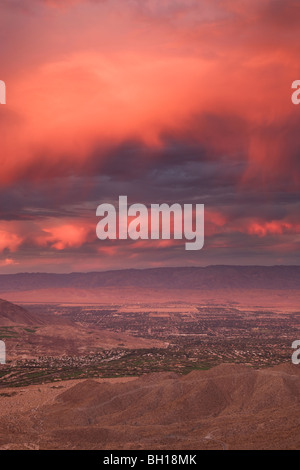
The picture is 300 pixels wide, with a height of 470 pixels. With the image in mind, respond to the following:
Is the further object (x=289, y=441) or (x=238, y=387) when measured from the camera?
(x=238, y=387)

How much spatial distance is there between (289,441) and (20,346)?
142870 millimetres

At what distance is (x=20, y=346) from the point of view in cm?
17538

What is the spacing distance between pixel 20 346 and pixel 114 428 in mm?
119565

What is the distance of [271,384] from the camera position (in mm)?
75562

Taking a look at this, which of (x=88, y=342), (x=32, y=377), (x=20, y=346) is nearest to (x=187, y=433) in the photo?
→ (x=32, y=377)

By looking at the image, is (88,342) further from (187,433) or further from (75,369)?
(187,433)
